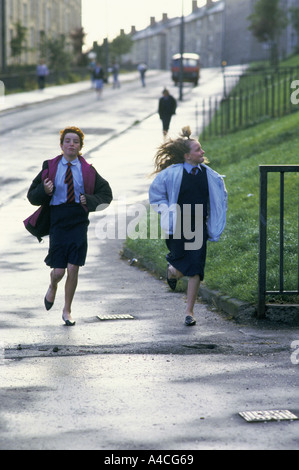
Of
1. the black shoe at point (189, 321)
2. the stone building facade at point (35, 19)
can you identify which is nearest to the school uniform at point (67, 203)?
the black shoe at point (189, 321)

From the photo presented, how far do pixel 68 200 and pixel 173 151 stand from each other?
3.23 ft

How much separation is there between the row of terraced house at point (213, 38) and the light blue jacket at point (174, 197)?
75407mm

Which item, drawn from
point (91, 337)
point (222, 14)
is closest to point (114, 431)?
point (91, 337)

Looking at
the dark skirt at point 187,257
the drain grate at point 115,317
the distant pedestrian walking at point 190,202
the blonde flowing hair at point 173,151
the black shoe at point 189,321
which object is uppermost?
the blonde flowing hair at point 173,151

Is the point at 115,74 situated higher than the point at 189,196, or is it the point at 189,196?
the point at 115,74

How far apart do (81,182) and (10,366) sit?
77.1 inches

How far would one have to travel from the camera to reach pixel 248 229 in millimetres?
10703

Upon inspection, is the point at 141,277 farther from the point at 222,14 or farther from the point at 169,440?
the point at 222,14

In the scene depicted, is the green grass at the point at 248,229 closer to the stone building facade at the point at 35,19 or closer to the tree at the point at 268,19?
the stone building facade at the point at 35,19

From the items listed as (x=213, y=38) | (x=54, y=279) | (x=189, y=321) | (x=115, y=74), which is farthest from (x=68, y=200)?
(x=213, y=38)

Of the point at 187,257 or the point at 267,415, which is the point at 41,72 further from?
the point at 267,415

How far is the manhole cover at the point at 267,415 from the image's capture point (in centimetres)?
465

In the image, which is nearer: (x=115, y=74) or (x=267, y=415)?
(x=267, y=415)

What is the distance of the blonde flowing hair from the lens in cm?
741
